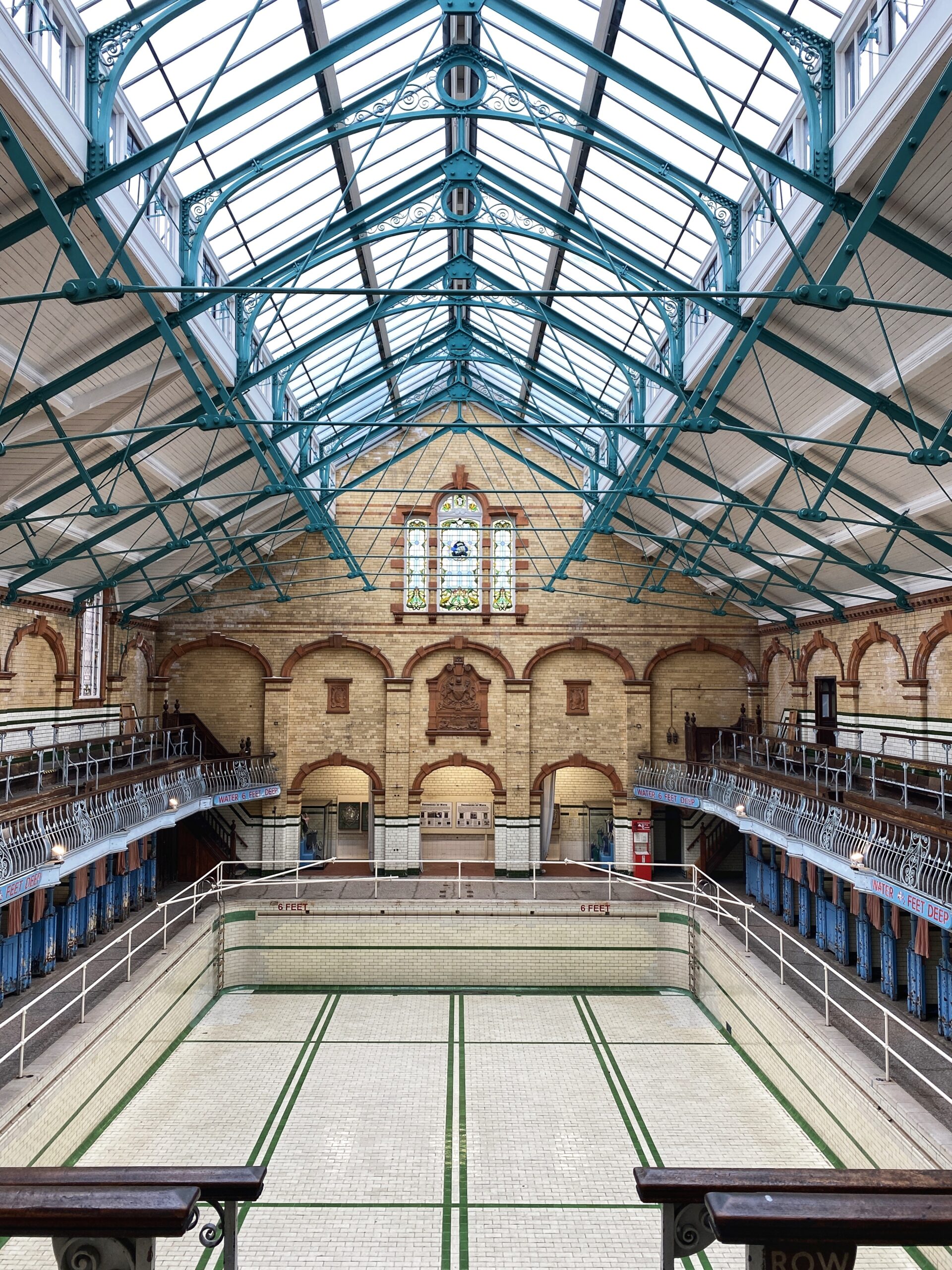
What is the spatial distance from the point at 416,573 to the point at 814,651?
34.9 ft

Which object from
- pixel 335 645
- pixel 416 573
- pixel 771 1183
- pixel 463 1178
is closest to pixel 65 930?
pixel 463 1178

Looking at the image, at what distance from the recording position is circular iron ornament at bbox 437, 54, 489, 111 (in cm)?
1064

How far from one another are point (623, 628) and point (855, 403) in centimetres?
1348

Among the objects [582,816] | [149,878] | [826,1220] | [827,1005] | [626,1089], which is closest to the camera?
[826,1220]

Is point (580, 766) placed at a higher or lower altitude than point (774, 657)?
lower

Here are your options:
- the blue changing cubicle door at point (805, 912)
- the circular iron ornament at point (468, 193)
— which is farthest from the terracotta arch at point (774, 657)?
the circular iron ornament at point (468, 193)

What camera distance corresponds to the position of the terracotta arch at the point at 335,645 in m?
25.1

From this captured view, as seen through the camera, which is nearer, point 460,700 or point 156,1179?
point 156,1179

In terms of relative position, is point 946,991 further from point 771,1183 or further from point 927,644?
point 771,1183

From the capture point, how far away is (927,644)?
1686 cm

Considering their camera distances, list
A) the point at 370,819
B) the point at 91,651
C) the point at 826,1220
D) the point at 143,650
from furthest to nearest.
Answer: the point at 370,819 → the point at 143,650 → the point at 91,651 → the point at 826,1220

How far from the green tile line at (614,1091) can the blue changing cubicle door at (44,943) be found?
959cm

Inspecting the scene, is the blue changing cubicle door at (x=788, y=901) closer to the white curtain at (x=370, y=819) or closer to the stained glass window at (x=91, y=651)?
the white curtain at (x=370, y=819)

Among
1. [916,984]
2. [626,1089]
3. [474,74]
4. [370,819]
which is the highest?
[474,74]
